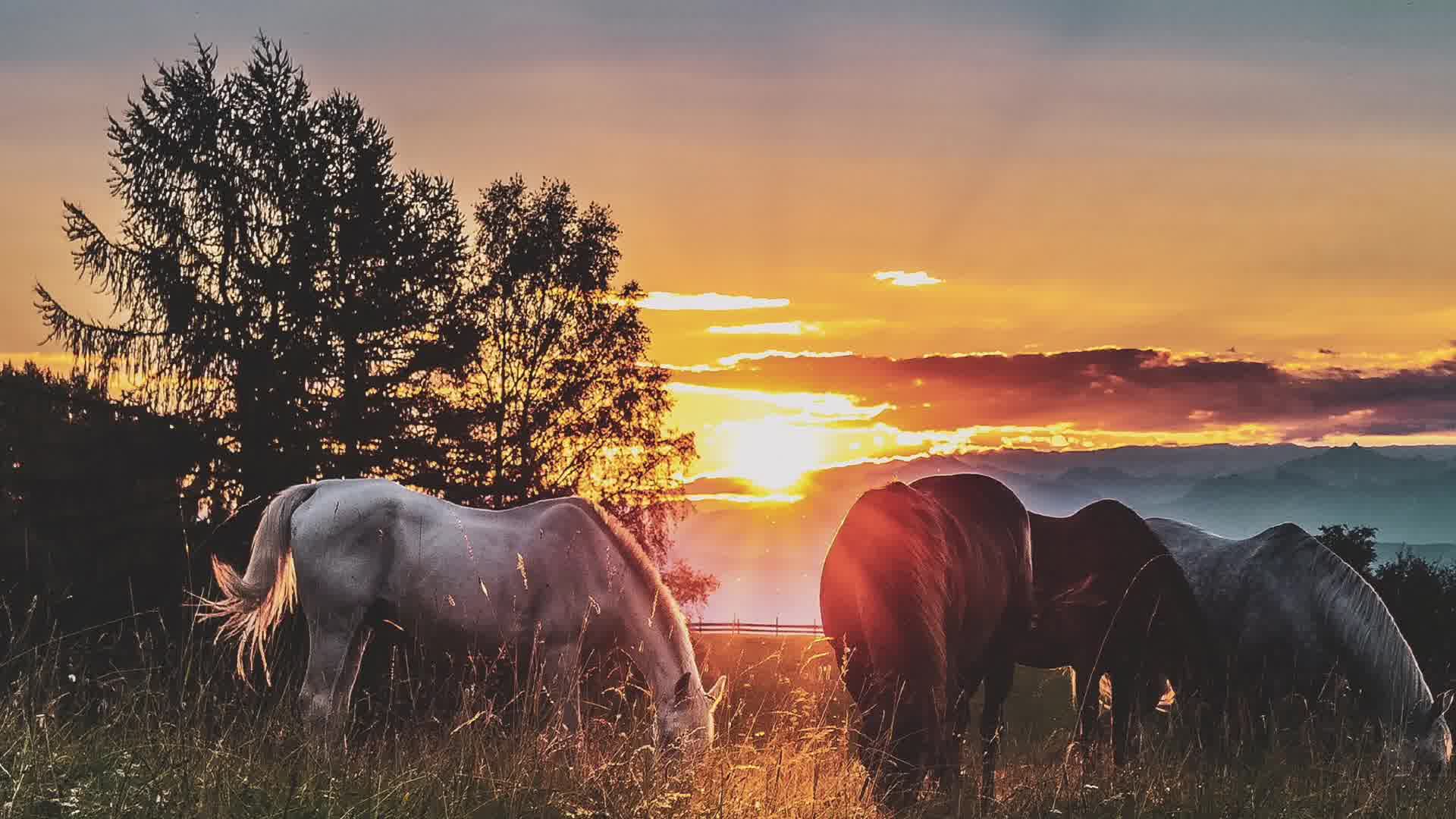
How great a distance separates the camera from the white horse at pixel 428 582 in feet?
34.2

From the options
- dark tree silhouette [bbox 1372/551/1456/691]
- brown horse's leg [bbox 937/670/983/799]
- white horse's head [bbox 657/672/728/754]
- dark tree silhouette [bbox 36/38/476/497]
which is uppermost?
dark tree silhouette [bbox 36/38/476/497]

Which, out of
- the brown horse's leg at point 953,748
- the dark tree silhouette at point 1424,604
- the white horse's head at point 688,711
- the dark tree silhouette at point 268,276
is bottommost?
the dark tree silhouette at point 1424,604

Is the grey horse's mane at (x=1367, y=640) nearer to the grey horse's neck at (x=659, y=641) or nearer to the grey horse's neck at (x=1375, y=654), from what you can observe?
the grey horse's neck at (x=1375, y=654)

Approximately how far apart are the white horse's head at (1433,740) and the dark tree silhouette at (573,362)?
57.3 ft

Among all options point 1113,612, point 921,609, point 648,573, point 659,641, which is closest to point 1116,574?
point 1113,612

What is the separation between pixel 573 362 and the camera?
27188mm

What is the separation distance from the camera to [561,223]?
27828 millimetres

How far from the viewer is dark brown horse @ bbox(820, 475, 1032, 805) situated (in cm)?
693

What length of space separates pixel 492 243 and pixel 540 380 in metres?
3.30

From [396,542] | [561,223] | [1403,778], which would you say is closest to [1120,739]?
[1403,778]

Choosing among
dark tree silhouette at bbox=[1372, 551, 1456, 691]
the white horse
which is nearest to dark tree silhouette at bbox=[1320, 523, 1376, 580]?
dark tree silhouette at bbox=[1372, 551, 1456, 691]

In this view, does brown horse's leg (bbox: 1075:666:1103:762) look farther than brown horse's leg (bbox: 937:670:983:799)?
Yes

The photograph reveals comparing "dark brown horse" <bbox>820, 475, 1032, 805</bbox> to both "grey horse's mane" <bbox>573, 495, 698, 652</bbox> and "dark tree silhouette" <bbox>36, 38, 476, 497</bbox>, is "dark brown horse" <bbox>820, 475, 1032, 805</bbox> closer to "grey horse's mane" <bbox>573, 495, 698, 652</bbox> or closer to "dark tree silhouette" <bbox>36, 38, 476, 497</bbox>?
"grey horse's mane" <bbox>573, 495, 698, 652</bbox>

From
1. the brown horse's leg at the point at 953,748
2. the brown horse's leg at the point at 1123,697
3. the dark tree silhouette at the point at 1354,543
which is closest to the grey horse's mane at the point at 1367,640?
the brown horse's leg at the point at 1123,697
